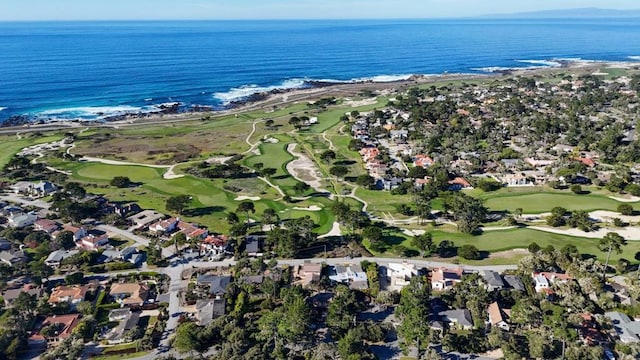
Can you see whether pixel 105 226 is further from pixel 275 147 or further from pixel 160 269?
pixel 275 147

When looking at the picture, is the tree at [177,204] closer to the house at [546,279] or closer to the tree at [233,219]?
the tree at [233,219]

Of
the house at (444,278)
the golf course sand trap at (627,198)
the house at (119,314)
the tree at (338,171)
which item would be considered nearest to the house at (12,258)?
the house at (119,314)

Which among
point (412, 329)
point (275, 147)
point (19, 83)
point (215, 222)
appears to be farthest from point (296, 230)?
point (19, 83)

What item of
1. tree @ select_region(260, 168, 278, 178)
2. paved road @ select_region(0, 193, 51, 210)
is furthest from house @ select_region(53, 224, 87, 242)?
tree @ select_region(260, 168, 278, 178)

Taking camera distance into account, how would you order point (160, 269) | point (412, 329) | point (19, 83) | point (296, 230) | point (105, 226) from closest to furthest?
point (412, 329) < point (160, 269) < point (296, 230) < point (105, 226) < point (19, 83)

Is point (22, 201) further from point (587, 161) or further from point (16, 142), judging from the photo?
point (587, 161)

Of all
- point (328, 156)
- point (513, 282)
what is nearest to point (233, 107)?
point (328, 156)
